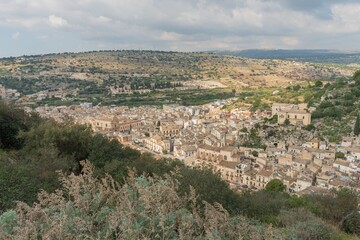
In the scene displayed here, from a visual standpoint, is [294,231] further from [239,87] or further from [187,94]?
[239,87]

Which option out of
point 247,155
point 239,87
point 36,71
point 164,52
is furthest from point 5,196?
point 164,52

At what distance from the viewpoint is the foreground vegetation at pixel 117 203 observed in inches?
145

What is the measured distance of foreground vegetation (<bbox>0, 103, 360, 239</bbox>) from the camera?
12.1ft

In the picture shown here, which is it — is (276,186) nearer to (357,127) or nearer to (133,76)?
(357,127)

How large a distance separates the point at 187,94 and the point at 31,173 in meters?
77.4

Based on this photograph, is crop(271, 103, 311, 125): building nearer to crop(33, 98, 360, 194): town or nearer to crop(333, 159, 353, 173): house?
crop(33, 98, 360, 194): town

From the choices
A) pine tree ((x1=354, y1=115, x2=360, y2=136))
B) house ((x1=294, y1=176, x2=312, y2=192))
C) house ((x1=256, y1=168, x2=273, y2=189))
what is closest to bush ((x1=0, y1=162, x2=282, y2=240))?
house ((x1=294, y1=176, x2=312, y2=192))

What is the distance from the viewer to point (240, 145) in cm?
4131

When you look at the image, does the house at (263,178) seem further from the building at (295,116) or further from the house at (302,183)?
the building at (295,116)

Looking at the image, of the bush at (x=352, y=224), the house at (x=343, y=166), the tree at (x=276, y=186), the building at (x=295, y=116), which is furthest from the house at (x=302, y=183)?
the building at (x=295, y=116)

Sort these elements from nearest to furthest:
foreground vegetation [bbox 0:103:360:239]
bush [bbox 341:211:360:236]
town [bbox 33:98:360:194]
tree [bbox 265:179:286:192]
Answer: foreground vegetation [bbox 0:103:360:239] < bush [bbox 341:211:360:236] < tree [bbox 265:179:286:192] < town [bbox 33:98:360:194]

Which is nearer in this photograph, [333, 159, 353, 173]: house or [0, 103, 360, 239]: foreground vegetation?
[0, 103, 360, 239]: foreground vegetation

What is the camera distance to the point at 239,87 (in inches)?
3777

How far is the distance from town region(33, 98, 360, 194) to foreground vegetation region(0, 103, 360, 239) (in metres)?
7.36
